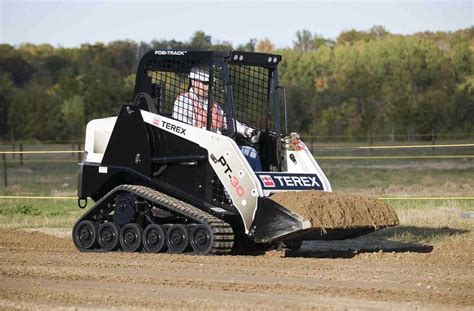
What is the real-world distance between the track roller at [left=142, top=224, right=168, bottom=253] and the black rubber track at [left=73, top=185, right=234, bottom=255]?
0.32 meters

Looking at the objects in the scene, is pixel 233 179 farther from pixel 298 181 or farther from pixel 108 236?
pixel 108 236

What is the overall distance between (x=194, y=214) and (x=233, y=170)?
2.59ft

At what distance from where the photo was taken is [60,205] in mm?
25109

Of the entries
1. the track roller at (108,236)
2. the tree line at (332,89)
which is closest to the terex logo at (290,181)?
the track roller at (108,236)

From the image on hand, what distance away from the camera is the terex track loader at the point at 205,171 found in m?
12.6

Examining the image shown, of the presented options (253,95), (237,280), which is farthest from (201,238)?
(253,95)

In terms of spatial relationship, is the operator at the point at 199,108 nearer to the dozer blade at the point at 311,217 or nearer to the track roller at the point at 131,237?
the dozer blade at the point at 311,217

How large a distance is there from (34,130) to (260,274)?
5434cm

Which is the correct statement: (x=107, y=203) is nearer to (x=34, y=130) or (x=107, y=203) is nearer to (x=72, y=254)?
(x=72, y=254)

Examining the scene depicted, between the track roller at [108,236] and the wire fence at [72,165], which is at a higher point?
the track roller at [108,236]

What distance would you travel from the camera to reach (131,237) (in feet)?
44.5

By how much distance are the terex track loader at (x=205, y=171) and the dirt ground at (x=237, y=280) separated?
45cm

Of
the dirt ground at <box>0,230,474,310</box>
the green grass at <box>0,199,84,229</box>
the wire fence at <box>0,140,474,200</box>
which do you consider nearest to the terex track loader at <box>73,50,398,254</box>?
the dirt ground at <box>0,230,474,310</box>

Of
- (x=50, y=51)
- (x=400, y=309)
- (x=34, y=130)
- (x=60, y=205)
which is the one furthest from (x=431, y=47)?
(x=400, y=309)
